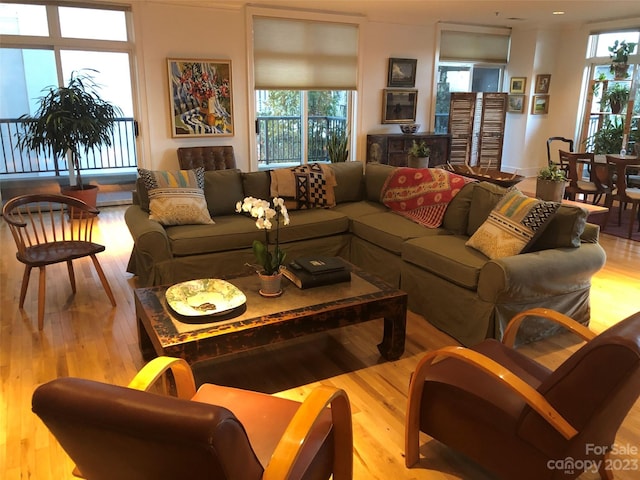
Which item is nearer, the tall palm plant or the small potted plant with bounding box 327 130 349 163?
the tall palm plant

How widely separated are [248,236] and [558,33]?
7.45m

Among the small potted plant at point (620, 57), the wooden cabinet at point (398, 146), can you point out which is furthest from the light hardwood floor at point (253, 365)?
the small potted plant at point (620, 57)

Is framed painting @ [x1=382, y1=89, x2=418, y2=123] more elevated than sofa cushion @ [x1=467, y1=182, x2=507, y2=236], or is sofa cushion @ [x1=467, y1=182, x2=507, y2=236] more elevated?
framed painting @ [x1=382, y1=89, x2=418, y2=123]

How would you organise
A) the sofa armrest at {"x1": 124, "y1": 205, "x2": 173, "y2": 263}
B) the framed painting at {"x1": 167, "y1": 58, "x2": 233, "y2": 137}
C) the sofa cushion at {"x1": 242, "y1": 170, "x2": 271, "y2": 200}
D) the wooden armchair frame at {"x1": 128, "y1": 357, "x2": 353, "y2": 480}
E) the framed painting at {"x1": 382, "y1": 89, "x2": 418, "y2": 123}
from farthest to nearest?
the framed painting at {"x1": 382, "y1": 89, "x2": 418, "y2": 123} → the framed painting at {"x1": 167, "y1": 58, "x2": 233, "y2": 137} → the sofa cushion at {"x1": 242, "y1": 170, "x2": 271, "y2": 200} → the sofa armrest at {"x1": 124, "y1": 205, "x2": 173, "y2": 263} → the wooden armchair frame at {"x1": 128, "y1": 357, "x2": 353, "y2": 480}

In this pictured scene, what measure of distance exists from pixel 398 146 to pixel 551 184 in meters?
3.72

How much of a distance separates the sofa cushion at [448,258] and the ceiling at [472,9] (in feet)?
13.3

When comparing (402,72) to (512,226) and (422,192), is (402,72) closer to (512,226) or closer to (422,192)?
(422,192)

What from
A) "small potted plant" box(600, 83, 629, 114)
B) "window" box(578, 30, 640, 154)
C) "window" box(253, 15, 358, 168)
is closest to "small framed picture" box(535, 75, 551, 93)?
"window" box(578, 30, 640, 154)

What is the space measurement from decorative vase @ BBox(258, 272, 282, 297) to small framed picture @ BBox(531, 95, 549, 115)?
7605 millimetres

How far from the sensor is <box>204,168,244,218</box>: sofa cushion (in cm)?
405

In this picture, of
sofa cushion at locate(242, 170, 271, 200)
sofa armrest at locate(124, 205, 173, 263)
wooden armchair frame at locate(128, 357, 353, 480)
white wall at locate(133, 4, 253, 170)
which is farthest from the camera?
white wall at locate(133, 4, 253, 170)

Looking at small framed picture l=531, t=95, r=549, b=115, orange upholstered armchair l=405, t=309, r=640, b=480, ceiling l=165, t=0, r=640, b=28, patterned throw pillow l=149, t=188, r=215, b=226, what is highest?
ceiling l=165, t=0, r=640, b=28

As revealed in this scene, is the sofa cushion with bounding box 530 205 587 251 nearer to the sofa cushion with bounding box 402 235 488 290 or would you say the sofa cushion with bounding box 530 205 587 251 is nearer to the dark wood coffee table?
the sofa cushion with bounding box 402 235 488 290

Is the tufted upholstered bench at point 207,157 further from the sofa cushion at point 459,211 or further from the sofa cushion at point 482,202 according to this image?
the sofa cushion at point 482,202
